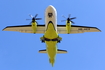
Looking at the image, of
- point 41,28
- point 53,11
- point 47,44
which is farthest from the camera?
point 41,28

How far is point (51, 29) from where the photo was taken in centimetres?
2525

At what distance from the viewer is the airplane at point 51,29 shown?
25.1 meters

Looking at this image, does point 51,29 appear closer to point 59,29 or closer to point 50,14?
point 50,14

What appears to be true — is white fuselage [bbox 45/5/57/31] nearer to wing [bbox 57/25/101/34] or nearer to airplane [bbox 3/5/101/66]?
airplane [bbox 3/5/101/66]

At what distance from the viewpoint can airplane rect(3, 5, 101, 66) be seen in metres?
25.1

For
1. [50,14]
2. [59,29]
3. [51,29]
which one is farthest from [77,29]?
[50,14]

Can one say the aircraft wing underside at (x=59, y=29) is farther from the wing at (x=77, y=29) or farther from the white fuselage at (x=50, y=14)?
the white fuselage at (x=50, y=14)

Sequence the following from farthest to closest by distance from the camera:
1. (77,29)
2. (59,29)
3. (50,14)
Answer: (59,29) < (77,29) < (50,14)

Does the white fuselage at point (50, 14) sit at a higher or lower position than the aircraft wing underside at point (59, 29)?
higher

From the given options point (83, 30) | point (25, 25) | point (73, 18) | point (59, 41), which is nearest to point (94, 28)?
point (83, 30)

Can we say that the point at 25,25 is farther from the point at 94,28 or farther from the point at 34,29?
the point at 94,28

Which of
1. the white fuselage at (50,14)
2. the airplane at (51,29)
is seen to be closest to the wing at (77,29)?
the airplane at (51,29)

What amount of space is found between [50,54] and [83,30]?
577 centimetres

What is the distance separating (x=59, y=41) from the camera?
27516mm
